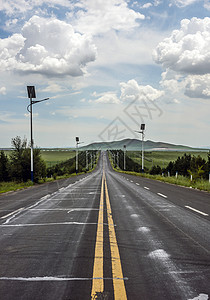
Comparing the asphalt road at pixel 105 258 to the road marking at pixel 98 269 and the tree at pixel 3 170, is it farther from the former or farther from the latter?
the tree at pixel 3 170

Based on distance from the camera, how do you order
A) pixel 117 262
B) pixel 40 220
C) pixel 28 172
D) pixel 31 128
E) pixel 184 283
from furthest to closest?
1. pixel 28 172
2. pixel 31 128
3. pixel 40 220
4. pixel 117 262
5. pixel 184 283

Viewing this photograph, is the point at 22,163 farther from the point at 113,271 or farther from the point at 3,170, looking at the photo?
Result: the point at 3,170

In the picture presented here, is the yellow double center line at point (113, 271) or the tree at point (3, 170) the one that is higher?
the yellow double center line at point (113, 271)

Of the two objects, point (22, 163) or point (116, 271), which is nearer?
point (116, 271)

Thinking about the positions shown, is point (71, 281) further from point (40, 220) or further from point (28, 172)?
point (28, 172)

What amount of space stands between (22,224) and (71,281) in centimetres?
478

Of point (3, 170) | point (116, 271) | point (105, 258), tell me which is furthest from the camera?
point (3, 170)

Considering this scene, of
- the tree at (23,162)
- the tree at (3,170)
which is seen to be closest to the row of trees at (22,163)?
the tree at (23,162)

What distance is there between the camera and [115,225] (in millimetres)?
8188

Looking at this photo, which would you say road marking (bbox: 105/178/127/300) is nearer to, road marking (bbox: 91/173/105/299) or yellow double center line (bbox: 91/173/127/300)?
yellow double center line (bbox: 91/173/127/300)

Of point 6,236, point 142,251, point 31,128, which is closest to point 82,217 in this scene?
point 6,236

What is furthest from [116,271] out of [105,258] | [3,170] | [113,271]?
[3,170]

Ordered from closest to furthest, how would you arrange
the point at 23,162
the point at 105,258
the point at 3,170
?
the point at 105,258 → the point at 23,162 → the point at 3,170

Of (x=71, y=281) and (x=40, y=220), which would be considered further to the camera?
(x=40, y=220)
